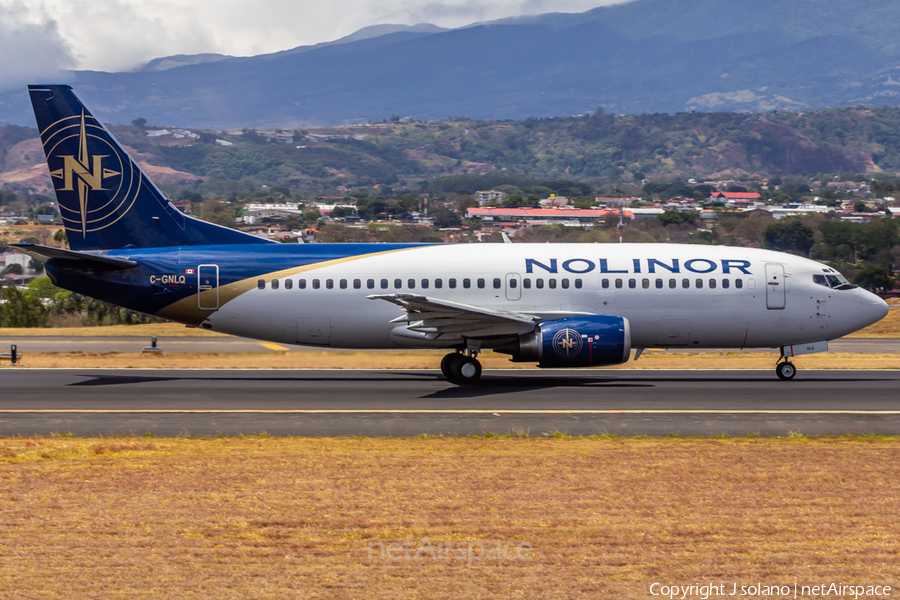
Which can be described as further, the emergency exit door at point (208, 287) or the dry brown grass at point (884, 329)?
the dry brown grass at point (884, 329)

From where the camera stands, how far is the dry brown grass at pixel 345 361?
30094 millimetres

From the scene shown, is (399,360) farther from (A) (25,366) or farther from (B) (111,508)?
(B) (111,508)

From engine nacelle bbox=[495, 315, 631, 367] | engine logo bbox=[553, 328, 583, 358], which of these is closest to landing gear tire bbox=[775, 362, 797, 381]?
engine nacelle bbox=[495, 315, 631, 367]

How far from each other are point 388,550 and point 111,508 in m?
4.04

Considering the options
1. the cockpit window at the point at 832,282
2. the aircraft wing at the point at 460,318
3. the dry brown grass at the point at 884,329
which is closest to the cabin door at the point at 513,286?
the aircraft wing at the point at 460,318

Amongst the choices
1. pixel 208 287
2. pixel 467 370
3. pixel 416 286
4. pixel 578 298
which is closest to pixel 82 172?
pixel 208 287

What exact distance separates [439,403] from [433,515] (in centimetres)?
1037

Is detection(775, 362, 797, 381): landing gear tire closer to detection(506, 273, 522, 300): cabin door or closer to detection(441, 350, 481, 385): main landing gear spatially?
detection(506, 273, 522, 300): cabin door

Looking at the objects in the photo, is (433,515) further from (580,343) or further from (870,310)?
(870,310)

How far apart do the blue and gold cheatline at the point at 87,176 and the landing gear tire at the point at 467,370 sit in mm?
10657

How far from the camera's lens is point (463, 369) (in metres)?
25.8

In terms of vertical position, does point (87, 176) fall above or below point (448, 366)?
above

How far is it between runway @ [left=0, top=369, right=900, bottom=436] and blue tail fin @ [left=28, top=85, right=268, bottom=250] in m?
4.16

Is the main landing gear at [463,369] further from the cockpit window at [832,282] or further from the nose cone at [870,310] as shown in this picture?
the nose cone at [870,310]
